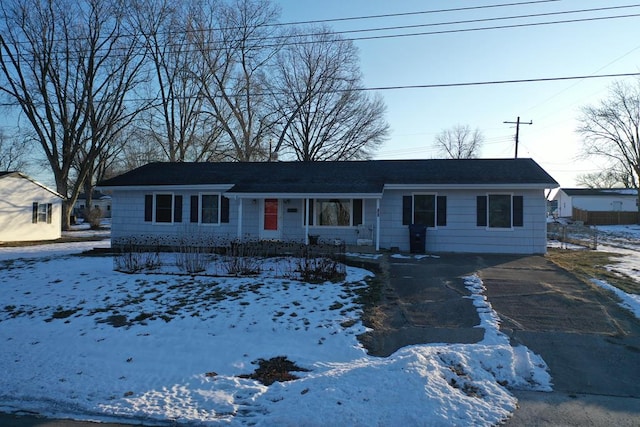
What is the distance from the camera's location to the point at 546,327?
682cm

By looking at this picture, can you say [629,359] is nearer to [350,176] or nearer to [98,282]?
[98,282]

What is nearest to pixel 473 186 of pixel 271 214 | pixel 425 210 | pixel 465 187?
pixel 465 187

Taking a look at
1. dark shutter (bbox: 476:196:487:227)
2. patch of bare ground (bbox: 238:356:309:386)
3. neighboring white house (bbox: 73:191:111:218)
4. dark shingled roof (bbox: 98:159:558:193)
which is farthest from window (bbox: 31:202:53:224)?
neighboring white house (bbox: 73:191:111:218)

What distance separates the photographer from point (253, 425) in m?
3.83

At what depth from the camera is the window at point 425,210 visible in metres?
16.0

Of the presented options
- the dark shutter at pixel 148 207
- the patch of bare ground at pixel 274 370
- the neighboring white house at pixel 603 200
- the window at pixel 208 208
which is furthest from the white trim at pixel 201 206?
the neighboring white house at pixel 603 200

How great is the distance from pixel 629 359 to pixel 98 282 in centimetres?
1018

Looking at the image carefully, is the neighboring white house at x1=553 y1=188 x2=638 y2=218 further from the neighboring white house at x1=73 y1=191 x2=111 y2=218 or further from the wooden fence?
the neighboring white house at x1=73 y1=191 x2=111 y2=218

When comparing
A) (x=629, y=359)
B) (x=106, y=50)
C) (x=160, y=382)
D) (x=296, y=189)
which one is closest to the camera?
(x=160, y=382)

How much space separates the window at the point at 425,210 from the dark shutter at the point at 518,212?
237 centimetres

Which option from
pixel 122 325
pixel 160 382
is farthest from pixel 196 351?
pixel 122 325

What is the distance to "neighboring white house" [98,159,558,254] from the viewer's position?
15516 millimetres

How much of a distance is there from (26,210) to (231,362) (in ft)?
90.4

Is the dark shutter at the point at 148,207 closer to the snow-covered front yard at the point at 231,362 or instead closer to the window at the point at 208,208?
the window at the point at 208,208
